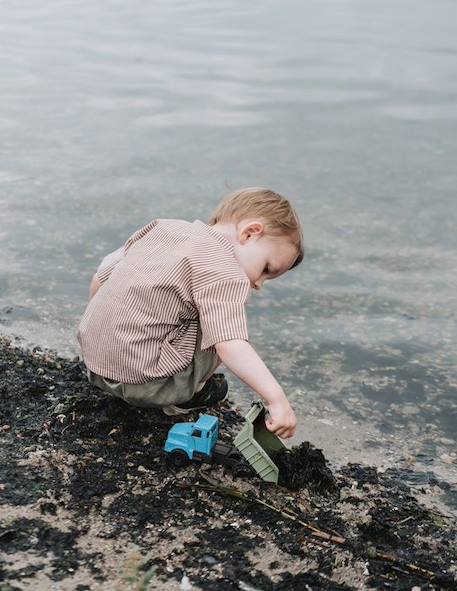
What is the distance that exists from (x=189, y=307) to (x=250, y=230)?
0.44 m

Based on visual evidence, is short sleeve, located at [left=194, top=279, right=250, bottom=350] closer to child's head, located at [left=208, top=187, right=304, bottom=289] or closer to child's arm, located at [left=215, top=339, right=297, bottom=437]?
child's arm, located at [left=215, top=339, right=297, bottom=437]

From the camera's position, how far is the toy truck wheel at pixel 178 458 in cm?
337

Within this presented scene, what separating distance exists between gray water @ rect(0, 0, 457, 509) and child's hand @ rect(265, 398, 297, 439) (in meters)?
0.96

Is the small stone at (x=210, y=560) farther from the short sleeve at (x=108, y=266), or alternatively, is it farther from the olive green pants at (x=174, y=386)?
the short sleeve at (x=108, y=266)

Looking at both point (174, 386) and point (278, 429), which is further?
point (174, 386)

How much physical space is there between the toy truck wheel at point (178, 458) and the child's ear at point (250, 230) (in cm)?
86

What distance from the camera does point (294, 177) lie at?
7.73 meters

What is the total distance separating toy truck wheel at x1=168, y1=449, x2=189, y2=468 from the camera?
3373mm

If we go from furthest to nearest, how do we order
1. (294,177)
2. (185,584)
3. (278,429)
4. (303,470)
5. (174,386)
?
(294,177)
(174,386)
(303,470)
(278,429)
(185,584)

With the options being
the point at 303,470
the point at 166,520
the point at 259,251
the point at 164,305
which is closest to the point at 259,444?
the point at 303,470

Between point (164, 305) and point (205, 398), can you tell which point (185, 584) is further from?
point (205, 398)

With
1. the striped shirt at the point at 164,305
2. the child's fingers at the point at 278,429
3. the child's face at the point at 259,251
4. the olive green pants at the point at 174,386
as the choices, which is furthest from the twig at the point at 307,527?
the child's face at the point at 259,251

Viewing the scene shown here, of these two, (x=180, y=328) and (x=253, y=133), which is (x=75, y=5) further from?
(x=180, y=328)

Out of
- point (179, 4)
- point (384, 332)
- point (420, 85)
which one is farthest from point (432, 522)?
point (179, 4)
